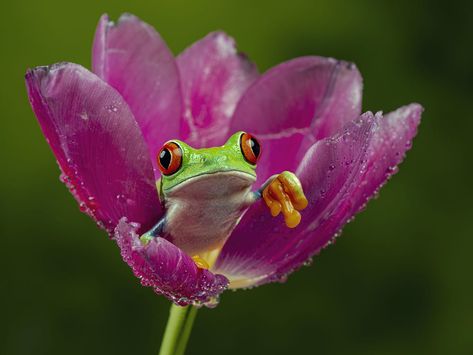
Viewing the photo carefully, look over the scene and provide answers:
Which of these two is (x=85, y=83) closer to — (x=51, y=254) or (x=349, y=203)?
(x=349, y=203)

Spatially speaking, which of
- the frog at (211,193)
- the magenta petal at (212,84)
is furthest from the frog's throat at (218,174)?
the magenta petal at (212,84)

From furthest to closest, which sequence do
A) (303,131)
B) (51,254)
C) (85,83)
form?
(51,254), (303,131), (85,83)

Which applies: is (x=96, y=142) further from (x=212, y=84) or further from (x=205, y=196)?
(x=212, y=84)

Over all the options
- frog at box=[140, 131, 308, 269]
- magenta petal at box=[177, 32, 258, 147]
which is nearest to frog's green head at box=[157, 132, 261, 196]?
frog at box=[140, 131, 308, 269]

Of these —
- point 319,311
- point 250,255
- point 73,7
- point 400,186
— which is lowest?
point 319,311

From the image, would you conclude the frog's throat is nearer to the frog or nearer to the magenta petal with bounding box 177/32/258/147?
the frog

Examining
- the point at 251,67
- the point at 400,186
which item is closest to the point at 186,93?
the point at 251,67

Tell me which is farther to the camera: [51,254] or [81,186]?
[51,254]
